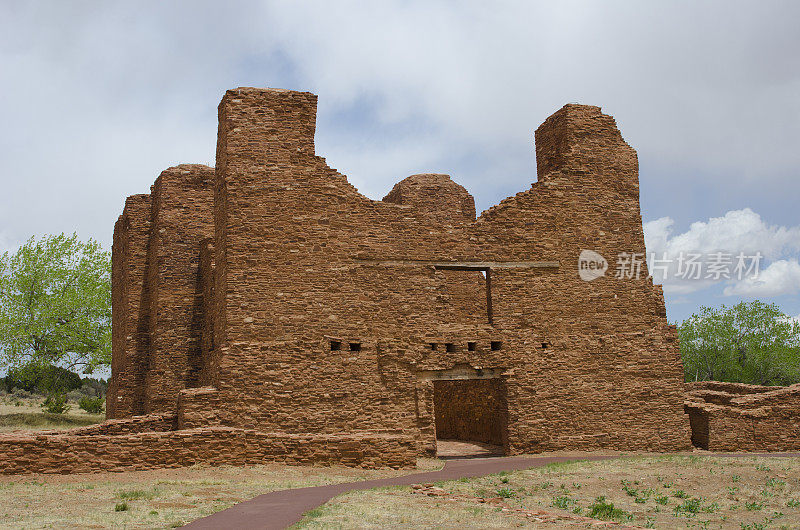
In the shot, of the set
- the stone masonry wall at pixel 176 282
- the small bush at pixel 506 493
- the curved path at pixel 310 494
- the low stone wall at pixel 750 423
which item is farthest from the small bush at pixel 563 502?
the stone masonry wall at pixel 176 282

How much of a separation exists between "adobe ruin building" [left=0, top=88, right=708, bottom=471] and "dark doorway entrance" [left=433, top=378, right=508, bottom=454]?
0.35 meters

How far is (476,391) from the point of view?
71.5 ft

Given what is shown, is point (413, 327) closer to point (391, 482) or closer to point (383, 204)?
point (383, 204)

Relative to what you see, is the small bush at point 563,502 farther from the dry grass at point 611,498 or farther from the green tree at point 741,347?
the green tree at point 741,347

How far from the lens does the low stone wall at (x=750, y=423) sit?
18.8 m

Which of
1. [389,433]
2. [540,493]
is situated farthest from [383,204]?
[540,493]

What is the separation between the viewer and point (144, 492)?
1054cm

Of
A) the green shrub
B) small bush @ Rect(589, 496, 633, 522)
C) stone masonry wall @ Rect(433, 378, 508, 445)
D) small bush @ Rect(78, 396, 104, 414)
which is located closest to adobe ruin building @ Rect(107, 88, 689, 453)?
stone masonry wall @ Rect(433, 378, 508, 445)

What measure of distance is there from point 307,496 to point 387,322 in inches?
248

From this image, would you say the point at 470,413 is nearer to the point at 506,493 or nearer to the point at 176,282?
the point at 176,282

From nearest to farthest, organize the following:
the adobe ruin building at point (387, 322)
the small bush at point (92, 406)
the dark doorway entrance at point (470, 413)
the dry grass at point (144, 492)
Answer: the dry grass at point (144, 492), the adobe ruin building at point (387, 322), the dark doorway entrance at point (470, 413), the small bush at point (92, 406)

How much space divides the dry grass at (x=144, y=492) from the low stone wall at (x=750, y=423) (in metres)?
8.38

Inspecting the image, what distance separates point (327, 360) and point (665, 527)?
28.4 ft

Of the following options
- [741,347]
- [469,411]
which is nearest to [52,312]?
[469,411]
